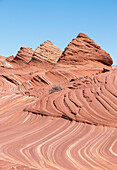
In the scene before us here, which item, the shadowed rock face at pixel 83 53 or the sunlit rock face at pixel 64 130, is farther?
the shadowed rock face at pixel 83 53

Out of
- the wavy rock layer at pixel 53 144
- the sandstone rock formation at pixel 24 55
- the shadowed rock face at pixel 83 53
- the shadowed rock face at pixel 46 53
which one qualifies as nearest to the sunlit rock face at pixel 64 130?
the wavy rock layer at pixel 53 144

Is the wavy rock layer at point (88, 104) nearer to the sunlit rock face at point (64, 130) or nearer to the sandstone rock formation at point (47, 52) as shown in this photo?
the sunlit rock face at point (64, 130)

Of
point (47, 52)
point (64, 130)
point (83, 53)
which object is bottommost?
point (64, 130)

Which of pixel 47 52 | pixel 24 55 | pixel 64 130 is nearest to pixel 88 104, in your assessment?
pixel 64 130

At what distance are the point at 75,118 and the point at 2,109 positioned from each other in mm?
4575

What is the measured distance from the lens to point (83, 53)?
92.1 feet

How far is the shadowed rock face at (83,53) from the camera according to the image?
27.7 metres

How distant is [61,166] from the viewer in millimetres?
4820

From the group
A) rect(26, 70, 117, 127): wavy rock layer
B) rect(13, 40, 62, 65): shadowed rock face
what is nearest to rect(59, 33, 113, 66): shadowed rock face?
rect(13, 40, 62, 65): shadowed rock face

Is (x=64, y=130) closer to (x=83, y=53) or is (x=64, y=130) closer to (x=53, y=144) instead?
(x=53, y=144)

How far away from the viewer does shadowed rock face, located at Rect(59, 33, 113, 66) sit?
27.7 m

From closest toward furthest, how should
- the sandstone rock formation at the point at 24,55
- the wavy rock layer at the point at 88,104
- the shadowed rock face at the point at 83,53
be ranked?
the wavy rock layer at the point at 88,104 → the shadowed rock face at the point at 83,53 → the sandstone rock formation at the point at 24,55

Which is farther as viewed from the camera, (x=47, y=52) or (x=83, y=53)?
(x=47, y=52)

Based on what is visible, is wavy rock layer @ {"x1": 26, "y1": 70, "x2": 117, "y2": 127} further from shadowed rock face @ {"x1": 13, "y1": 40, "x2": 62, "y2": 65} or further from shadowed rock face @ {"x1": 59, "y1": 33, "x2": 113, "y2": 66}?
shadowed rock face @ {"x1": 13, "y1": 40, "x2": 62, "y2": 65}
